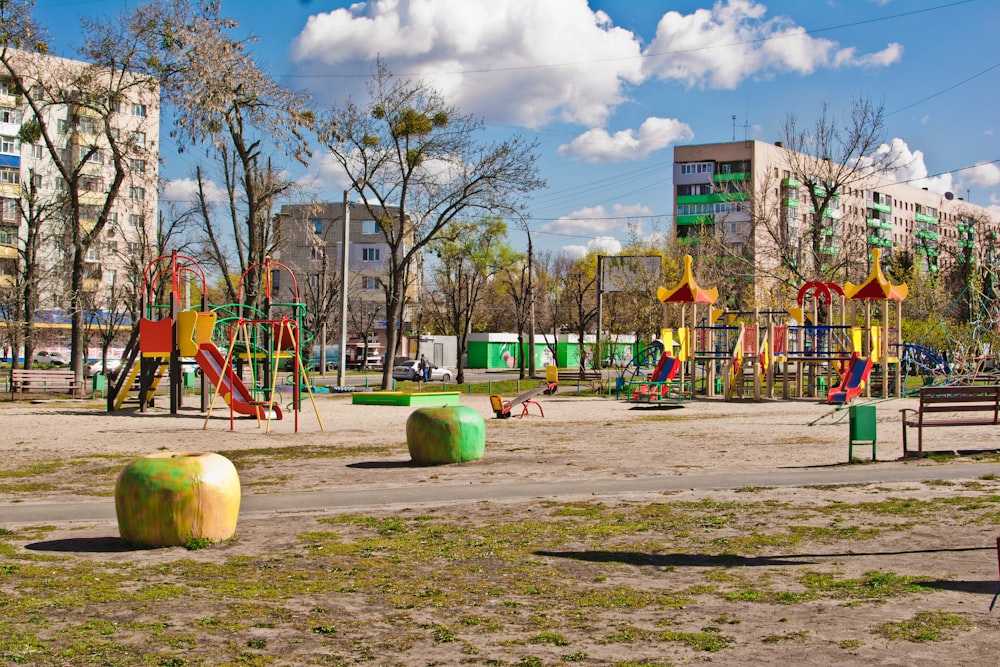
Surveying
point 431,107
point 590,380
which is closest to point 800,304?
point 590,380

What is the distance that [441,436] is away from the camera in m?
16.1

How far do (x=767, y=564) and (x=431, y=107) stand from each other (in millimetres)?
35445

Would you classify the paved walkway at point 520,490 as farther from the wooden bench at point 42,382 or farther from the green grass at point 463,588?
the wooden bench at point 42,382

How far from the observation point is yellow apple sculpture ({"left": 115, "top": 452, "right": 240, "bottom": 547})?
923 centimetres

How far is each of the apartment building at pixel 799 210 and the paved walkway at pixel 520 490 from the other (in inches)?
1528

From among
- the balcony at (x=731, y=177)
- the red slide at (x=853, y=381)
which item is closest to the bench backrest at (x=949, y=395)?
the red slide at (x=853, y=381)

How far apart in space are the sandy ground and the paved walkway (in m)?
0.28

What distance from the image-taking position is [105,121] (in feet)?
121

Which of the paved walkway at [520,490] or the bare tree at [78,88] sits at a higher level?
the bare tree at [78,88]

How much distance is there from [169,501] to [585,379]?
122 feet

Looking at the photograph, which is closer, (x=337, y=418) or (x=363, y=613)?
(x=363, y=613)

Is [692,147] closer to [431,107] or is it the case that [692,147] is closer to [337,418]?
[431,107]

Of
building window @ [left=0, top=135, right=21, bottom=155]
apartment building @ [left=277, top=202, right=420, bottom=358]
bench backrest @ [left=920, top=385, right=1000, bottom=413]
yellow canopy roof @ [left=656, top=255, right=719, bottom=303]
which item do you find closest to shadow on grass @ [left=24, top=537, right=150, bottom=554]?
bench backrest @ [left=920, top=385, right=1000, bottom=413]

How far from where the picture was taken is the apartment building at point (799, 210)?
215 ft
